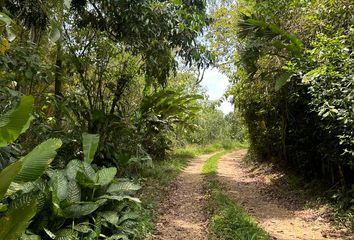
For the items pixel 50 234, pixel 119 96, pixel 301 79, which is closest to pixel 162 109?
pixel 119 96

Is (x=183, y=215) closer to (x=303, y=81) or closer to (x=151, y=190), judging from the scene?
(x=151, y=190)

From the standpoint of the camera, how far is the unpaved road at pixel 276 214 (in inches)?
231

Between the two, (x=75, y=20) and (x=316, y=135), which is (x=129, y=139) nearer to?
(x=75, y=20)

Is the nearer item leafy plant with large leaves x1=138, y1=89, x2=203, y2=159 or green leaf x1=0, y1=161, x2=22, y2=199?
green leaf x1=0, y1=161, x2=22, y2=199

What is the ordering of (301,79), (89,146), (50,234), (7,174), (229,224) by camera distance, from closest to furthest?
1. (7,174)
2. (50,234)
3. (229,224)
4. (89,146)
5. (301,79)

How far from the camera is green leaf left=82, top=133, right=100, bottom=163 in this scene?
5512 millimetres

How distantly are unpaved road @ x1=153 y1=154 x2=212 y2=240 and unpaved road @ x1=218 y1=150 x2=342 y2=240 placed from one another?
0.99 metres

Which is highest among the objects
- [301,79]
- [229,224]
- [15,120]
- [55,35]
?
[301,79]

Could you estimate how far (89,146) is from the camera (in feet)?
18.5

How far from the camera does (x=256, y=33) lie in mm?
7309

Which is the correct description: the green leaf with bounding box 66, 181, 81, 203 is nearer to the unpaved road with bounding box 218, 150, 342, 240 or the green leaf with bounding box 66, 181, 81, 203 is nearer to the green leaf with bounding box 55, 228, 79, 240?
the green leaf with bounding box 55, 228, 79, 240

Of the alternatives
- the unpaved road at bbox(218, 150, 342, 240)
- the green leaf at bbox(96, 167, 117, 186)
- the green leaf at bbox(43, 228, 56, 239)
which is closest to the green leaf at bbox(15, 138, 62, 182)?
the green leaf at bbox(43, 228, 56, 239)

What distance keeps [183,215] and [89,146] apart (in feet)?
7.96

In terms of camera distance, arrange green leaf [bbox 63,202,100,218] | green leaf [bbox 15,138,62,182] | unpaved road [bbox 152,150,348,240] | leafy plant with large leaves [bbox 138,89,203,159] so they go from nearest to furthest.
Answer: green leaf [bbox 15,138,62,182] → green leaf [bbox 63,202,100,218] → unpaved road [bbox 152,150,348,240] → leafy plant with large leaves [bbox 138,89,203,159]
